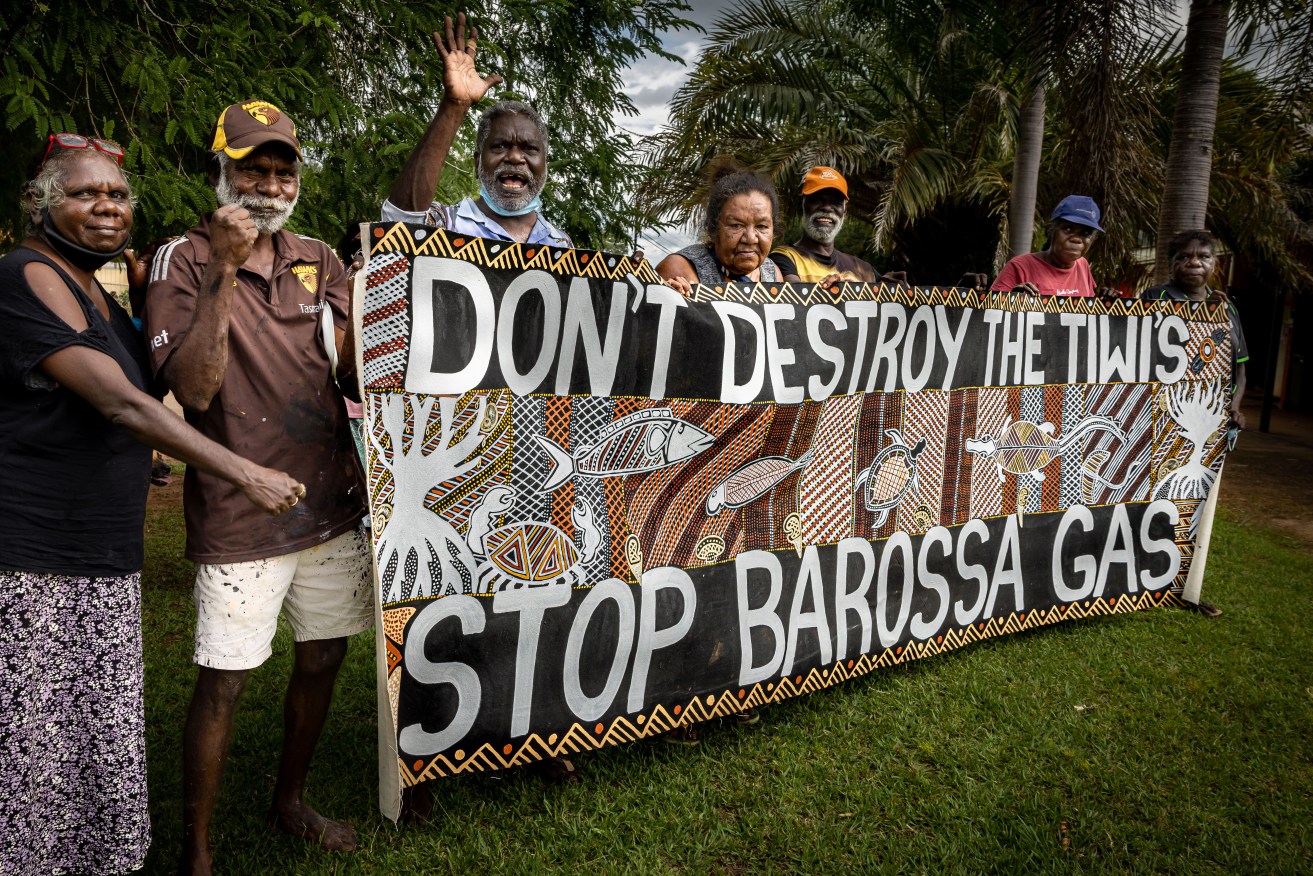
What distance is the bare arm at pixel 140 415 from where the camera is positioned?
2.04 meters

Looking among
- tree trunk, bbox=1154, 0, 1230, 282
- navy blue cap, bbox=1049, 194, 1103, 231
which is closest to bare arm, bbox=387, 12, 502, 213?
navy blue cap, bbox=1049, 194, 1103, 231

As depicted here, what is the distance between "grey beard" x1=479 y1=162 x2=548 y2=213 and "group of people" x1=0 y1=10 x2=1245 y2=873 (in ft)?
1.09

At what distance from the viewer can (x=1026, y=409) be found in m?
4.30

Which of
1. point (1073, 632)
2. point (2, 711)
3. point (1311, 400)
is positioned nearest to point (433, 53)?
point (2, 711)

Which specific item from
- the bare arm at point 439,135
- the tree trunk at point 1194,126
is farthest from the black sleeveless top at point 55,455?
the tree trunk at point 1194,126

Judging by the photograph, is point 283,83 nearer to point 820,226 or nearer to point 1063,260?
point 820,226

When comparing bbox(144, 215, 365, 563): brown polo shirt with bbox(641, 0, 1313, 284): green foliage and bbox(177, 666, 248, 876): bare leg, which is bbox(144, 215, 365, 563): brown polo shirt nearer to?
bbox(177, 666, 248, 876): bare leg

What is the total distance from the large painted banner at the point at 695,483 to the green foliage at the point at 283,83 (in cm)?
224

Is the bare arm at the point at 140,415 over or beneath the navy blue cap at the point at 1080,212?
beneath

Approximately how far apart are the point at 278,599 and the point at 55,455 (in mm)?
682

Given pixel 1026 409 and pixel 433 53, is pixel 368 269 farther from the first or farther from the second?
pixel 433 53

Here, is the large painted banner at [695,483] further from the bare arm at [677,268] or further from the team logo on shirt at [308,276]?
the bare arm at [677,268]

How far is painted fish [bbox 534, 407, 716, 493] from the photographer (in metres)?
2.91

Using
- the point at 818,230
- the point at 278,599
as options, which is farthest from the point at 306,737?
the point at 818,230
